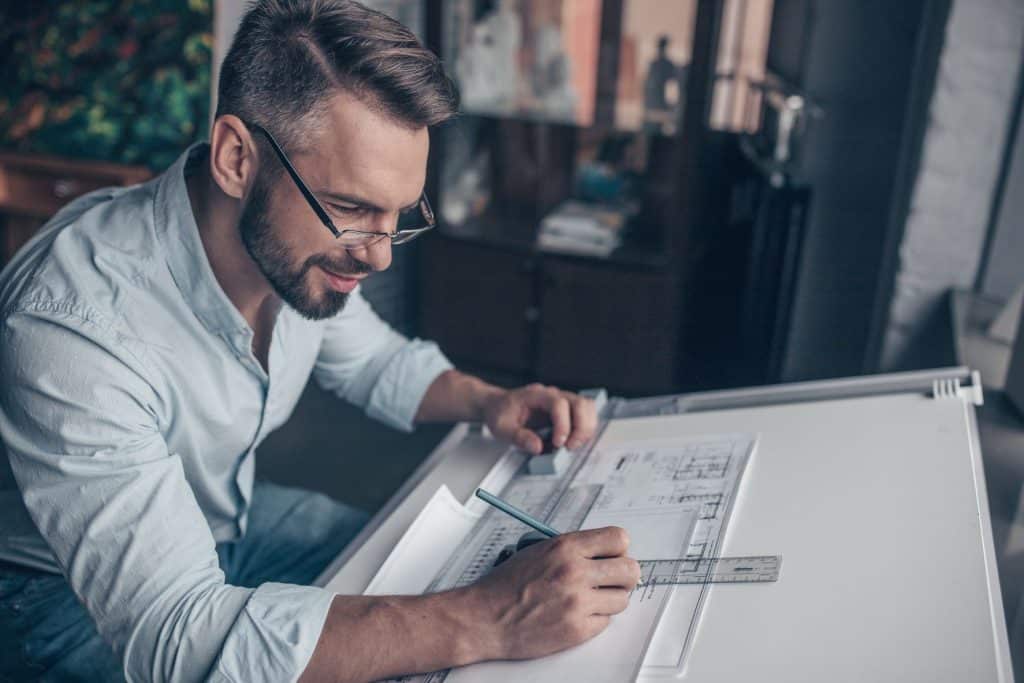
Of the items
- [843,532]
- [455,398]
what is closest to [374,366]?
[455,398]

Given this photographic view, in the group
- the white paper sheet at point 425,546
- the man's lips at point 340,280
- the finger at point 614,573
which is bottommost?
the white paper sheet at point 425,546

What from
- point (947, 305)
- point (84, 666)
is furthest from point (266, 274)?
point (947, 305)

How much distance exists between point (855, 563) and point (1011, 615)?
16 centimetres

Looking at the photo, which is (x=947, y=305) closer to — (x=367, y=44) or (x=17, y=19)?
(x=367, y=44)

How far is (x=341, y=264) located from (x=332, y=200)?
88 millimetres

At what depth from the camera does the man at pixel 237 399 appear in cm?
86

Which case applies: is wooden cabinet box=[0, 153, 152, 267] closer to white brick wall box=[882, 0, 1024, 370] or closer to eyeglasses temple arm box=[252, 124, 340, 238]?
eyeglasses temple arm box=[252, 124, 340, 238]

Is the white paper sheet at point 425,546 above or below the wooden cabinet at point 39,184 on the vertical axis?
above

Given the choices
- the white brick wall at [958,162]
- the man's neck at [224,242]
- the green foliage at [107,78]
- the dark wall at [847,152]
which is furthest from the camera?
the green foliage at [107,78]

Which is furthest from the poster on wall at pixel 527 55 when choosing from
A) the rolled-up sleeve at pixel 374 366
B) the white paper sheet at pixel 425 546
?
the white paper sheet at pixel 425 546

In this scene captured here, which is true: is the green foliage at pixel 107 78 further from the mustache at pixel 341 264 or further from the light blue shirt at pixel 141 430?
the mustache at pixel 341 264

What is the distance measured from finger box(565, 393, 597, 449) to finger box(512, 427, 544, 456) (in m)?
0.04

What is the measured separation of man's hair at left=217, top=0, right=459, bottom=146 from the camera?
1055 millimetres

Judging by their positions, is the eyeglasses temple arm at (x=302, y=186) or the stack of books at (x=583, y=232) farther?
the stack of books at (x=583, y=232)
